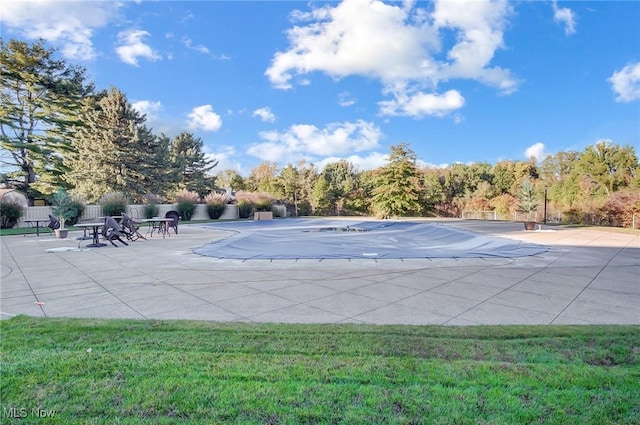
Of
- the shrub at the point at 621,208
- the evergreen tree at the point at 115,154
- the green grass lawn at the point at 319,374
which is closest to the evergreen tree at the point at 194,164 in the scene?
the evergreen tree at the point at 115,154

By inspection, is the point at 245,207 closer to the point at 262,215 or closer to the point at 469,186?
the point at 262,215

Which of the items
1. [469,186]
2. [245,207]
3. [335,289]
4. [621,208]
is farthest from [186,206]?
[469,186]

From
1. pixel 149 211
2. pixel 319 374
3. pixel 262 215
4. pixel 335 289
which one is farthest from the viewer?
pixel 262 215

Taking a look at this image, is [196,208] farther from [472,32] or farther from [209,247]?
[472,32]

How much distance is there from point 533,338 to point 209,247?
642cm

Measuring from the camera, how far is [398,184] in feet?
69.9

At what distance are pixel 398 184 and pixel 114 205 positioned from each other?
51.9 feet

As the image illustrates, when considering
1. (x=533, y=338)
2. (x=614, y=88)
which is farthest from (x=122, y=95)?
(x=614, y=88)

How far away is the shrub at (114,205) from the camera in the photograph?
16250 millimetres

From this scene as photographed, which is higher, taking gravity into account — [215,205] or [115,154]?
[115,154]

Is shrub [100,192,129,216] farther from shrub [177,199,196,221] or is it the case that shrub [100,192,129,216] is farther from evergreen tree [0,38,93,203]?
evergreen tree [0,38,93,203]
